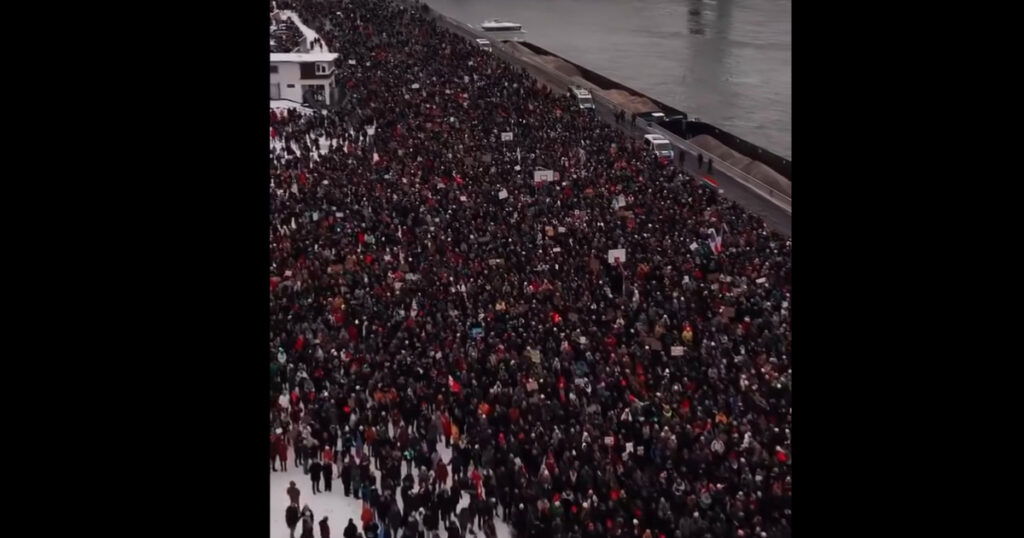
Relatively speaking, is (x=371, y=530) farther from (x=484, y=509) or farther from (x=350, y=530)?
(x=484, y=509)

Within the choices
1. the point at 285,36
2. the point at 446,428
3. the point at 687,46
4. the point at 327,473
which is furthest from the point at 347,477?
the point at 687,46

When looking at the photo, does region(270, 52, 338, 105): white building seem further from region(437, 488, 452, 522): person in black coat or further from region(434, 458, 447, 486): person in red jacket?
region(437, 488, 452, 522): person in black coat

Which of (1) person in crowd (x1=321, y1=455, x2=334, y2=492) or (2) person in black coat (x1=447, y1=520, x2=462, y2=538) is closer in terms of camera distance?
(2) person in black coat (x1=447, y1=520, x2=462, y2=538)

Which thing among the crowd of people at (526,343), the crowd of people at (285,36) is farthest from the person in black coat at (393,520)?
the crowd of people at (285,36)

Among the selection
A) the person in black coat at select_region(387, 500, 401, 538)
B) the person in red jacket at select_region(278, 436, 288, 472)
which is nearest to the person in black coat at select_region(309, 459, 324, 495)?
the person in red jacket at select_region(278, 436, 288, 472)
